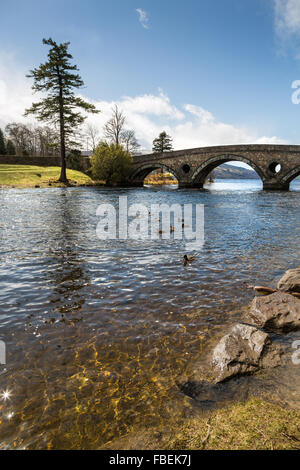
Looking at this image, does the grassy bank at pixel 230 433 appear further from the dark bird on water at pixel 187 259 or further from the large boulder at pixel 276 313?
the dark bird on water at pixel 187 259

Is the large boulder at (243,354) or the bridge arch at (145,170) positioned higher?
the bridge arch at (145,170)

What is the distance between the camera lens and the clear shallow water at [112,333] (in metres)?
2.72

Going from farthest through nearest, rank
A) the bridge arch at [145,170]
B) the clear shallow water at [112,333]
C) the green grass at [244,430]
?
the bridge arch at [145,170] → the clear shallow water at [112,333] → the green grass at [244,430]

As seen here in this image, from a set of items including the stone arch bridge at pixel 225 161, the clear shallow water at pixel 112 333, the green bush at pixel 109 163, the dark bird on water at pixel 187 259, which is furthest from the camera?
the green bush at pixel 109 163

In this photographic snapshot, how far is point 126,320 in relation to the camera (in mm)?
4516

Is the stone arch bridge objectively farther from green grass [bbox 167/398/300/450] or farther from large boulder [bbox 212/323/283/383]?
green grass [bbox 167/398/300/450]

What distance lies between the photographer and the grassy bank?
90.3 inches

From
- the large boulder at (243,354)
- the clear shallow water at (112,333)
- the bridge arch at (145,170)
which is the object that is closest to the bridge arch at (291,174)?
the bridge arch at (145,170)

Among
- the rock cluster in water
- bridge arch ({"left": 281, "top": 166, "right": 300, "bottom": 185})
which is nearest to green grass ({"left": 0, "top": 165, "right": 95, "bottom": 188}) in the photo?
bridge arch ({"left": 281, "top": 166, "right": 300, "bottom": 185})

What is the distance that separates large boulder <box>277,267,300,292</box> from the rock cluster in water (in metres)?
0.61

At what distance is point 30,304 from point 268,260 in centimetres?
656

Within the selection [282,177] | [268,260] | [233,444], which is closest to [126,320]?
[233,444]

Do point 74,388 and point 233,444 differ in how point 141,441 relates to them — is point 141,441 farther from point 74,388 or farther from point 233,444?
point 74,388

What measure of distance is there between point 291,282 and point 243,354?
2.61 meters
